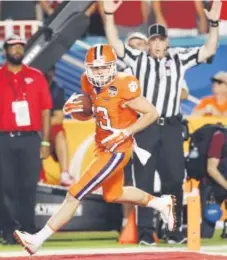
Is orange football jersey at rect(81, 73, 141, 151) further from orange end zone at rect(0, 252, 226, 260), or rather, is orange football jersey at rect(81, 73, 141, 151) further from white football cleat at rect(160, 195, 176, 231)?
orange end zone at rect(0, 252, 226, 260)

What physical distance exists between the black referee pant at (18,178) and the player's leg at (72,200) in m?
1.50

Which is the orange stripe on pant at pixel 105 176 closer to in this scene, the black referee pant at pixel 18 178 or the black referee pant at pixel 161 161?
the black referee pant at pixel 161 161

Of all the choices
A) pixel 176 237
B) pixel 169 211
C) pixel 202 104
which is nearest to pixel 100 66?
pixel 169 211

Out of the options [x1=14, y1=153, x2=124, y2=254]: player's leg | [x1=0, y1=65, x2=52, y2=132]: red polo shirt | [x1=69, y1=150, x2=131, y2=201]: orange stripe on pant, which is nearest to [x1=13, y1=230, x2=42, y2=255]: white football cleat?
[x1=14, y1=153, x2=124, y2=254]: player's leg

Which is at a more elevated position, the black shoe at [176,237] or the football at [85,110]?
the football at [85,110]

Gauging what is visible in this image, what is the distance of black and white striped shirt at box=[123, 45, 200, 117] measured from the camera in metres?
12.4

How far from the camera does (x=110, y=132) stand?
444 inches

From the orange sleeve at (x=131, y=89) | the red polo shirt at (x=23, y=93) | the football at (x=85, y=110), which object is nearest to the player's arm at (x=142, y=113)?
the orange sleeve at (x=131, y=89)

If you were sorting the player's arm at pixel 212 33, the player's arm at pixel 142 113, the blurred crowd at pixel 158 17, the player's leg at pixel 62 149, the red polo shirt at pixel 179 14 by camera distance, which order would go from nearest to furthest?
1. the player's arm at pixel 142 113
2. the player's arm at pixel 212 33
3. the player's leg at pixel 62 149
4. the blurred crowd at pixel 158 17
5. the red polo shirt at pixel 179 14

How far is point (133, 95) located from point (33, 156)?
161 centimetres

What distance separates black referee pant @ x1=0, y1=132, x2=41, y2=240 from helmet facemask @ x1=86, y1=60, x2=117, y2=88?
1472 mm

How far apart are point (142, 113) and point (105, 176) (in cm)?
57

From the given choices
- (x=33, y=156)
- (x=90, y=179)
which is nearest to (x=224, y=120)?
(x=33, y=156)

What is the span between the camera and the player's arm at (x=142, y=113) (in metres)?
11.2
